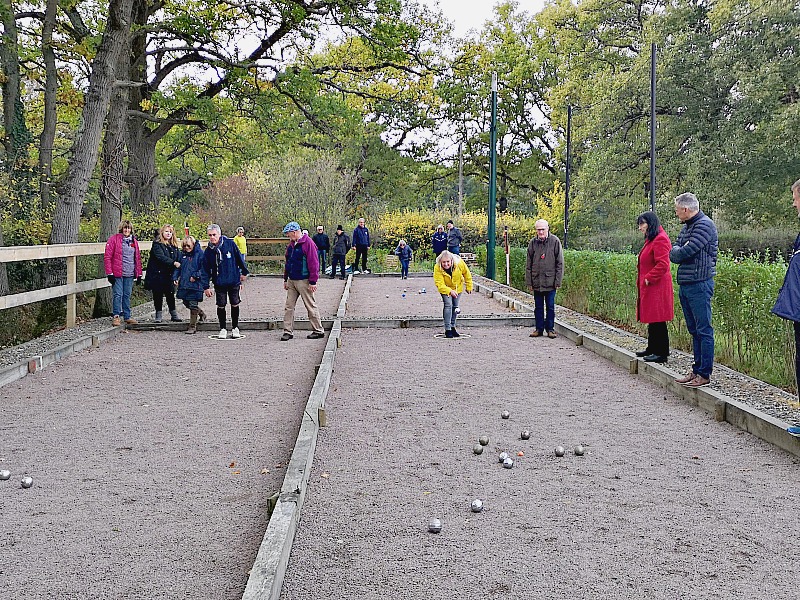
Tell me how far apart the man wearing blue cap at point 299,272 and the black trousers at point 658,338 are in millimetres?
5125

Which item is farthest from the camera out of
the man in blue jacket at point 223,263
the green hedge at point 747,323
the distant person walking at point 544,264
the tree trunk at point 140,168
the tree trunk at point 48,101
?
the tree trunk at point 140,168

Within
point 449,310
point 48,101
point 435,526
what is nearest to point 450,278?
point 449,310

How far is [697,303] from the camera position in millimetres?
8305

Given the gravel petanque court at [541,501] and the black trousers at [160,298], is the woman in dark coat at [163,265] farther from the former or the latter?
the gravel petanque court at [541,501]

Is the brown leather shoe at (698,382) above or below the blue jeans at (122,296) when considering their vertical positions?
below

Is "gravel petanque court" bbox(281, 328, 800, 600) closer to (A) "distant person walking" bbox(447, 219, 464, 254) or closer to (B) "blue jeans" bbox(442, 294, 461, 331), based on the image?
(B) "blue jeans" bbox(442, 294, 461, 331)

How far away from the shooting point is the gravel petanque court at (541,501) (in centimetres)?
403

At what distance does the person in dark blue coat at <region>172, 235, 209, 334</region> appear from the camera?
1364cm

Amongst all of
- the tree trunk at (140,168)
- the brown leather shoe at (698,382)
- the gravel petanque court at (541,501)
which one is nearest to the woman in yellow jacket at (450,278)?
the gravel petanque court at (541,501)

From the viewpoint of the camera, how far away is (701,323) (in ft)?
27.1

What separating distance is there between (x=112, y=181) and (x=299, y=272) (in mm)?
6250

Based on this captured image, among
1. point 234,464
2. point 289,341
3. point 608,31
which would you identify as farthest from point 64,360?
point 608,31

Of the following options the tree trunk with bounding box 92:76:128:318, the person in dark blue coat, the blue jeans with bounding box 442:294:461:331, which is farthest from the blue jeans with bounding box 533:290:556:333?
the tree trunk with bounding box 92:76:128:318

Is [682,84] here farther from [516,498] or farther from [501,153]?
[516,498]
